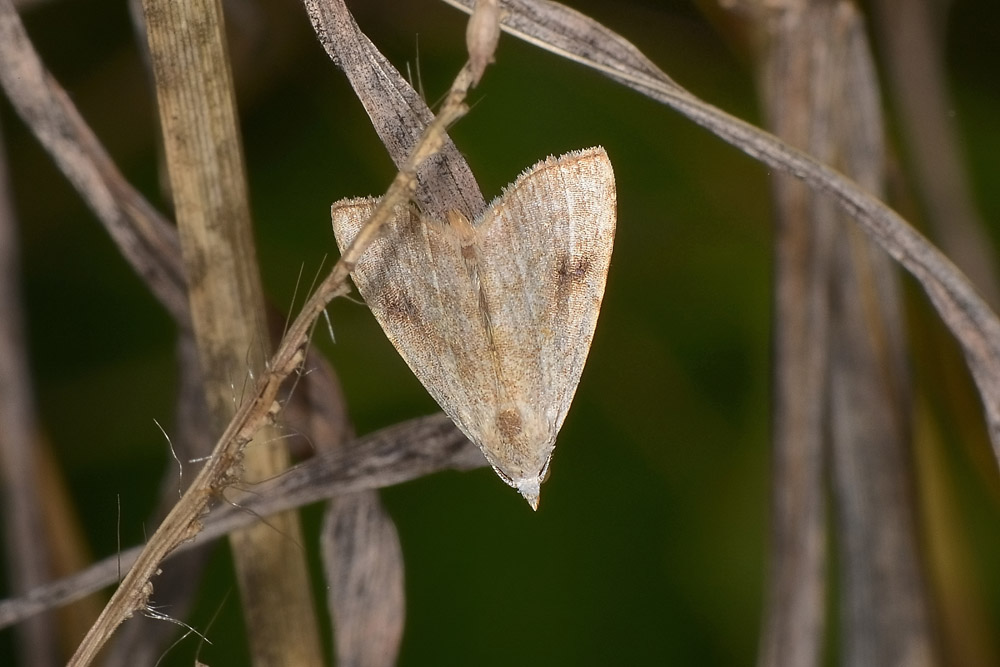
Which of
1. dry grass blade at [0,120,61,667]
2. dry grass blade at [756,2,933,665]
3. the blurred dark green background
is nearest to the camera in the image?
dry grass blade at [756,2,933,665]

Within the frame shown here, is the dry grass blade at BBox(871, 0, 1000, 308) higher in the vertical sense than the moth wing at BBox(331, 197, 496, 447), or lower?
higher

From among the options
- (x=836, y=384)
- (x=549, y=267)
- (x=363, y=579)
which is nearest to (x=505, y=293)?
(x=549, y=267)

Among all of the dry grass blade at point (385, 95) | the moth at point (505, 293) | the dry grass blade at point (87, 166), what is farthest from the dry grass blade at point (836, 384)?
the dry grass blade at point (87, 166)

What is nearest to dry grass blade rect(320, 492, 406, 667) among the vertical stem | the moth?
the vertical stem

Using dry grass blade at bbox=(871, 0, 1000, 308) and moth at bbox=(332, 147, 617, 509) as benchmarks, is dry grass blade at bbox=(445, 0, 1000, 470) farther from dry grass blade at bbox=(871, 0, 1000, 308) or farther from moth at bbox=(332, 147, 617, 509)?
dry grass blade at bbox=(871, 0, 1000, 308)

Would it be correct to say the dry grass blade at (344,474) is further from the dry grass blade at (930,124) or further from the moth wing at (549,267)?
the dry grass blade at (930,124)

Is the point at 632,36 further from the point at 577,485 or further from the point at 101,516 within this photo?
the point at 101,516
